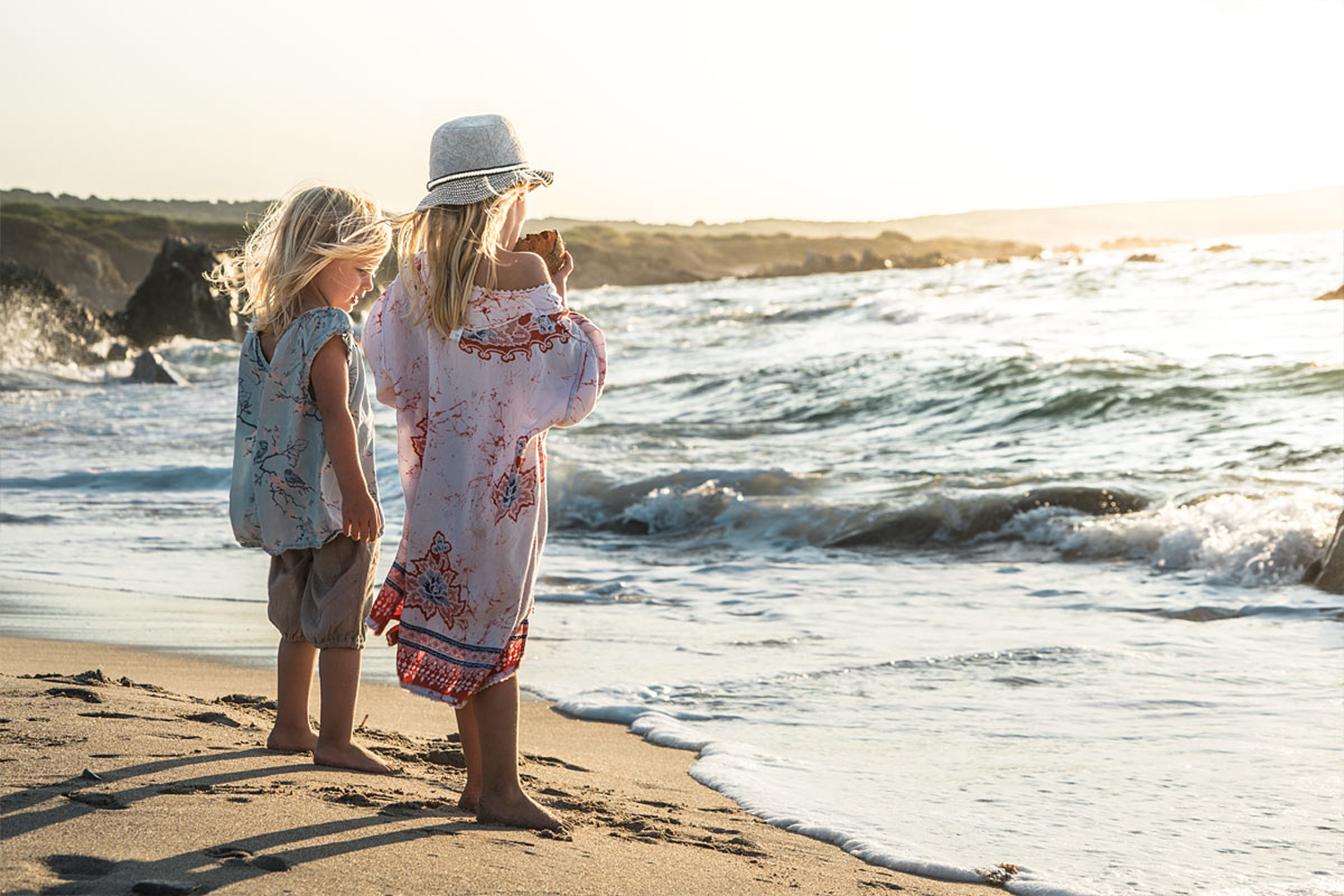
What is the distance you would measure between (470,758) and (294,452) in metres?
0.83

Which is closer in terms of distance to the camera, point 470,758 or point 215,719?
point 470,758

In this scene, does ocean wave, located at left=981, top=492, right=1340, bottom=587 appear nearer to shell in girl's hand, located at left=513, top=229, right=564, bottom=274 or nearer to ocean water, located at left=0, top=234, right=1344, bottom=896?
ocean water, located at left=0, top=234, right=1344, bottom=896

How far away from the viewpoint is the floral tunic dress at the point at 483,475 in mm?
2658

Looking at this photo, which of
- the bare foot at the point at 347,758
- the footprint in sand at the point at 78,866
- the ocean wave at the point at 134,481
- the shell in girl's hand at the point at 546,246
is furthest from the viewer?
the ocean wave at the point at 134,481

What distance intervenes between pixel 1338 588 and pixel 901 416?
23.8 feet

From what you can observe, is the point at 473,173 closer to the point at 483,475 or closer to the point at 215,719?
the point at 483,475

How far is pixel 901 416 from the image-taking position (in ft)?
43.8

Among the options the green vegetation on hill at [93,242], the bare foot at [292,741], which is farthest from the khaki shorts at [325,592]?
the green vegetation on hill at [93,242]

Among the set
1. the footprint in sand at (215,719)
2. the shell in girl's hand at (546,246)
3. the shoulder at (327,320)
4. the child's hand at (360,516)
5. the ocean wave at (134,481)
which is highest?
the shell in girl's hand at (546,246)

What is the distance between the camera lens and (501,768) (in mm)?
2703

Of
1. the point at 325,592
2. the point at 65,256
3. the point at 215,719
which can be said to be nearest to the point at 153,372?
the point at 215,719

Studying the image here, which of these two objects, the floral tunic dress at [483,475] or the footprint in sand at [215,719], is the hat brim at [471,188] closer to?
the floral tunic dress at [483,475]

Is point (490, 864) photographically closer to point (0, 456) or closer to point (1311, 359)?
point (0, 456)

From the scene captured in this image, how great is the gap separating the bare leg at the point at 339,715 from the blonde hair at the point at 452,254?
0.88m
